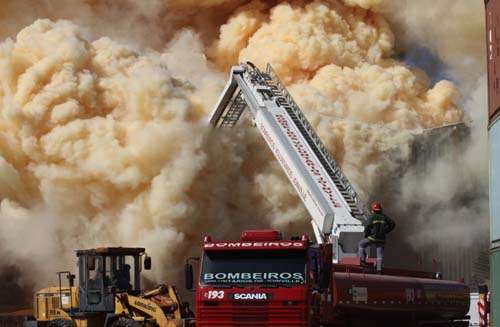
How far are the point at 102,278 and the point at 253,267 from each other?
8685mm

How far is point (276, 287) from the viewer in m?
27.6

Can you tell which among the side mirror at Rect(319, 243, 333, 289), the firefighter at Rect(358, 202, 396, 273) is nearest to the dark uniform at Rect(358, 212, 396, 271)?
the firefighter at Rect(358, 202, 396, 273)

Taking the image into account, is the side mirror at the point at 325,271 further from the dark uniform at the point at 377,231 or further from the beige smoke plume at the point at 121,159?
the beige smoke plume at the point at 121,159

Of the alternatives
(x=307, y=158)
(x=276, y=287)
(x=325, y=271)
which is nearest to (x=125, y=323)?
(x=276, y=287)

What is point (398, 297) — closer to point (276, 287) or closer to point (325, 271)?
point (325, 271)

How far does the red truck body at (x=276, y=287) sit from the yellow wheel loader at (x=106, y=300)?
598cm

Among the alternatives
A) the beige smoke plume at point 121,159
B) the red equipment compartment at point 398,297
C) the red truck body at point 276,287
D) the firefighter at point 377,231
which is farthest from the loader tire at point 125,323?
the beige smoke plume at point 121,159

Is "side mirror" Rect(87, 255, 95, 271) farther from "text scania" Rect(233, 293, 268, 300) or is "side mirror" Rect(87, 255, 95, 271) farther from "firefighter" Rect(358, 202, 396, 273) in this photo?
"text scania" Rect(233, 293, 268, 300)

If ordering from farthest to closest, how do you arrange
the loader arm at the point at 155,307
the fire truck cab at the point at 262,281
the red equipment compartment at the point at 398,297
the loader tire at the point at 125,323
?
the loader arm at the point at 155,307 → the loader tire at the point at 125,323 → the red equipment compartment at the point at 398,297 → the fire truck cab at the point at 262,281

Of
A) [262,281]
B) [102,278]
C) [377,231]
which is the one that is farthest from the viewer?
[102,278]

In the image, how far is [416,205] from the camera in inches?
2307

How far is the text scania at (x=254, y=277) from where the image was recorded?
27562 millimetres

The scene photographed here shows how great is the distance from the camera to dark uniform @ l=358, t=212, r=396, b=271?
32.2m

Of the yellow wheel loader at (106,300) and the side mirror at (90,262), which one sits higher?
the side mirror at (90,262)
